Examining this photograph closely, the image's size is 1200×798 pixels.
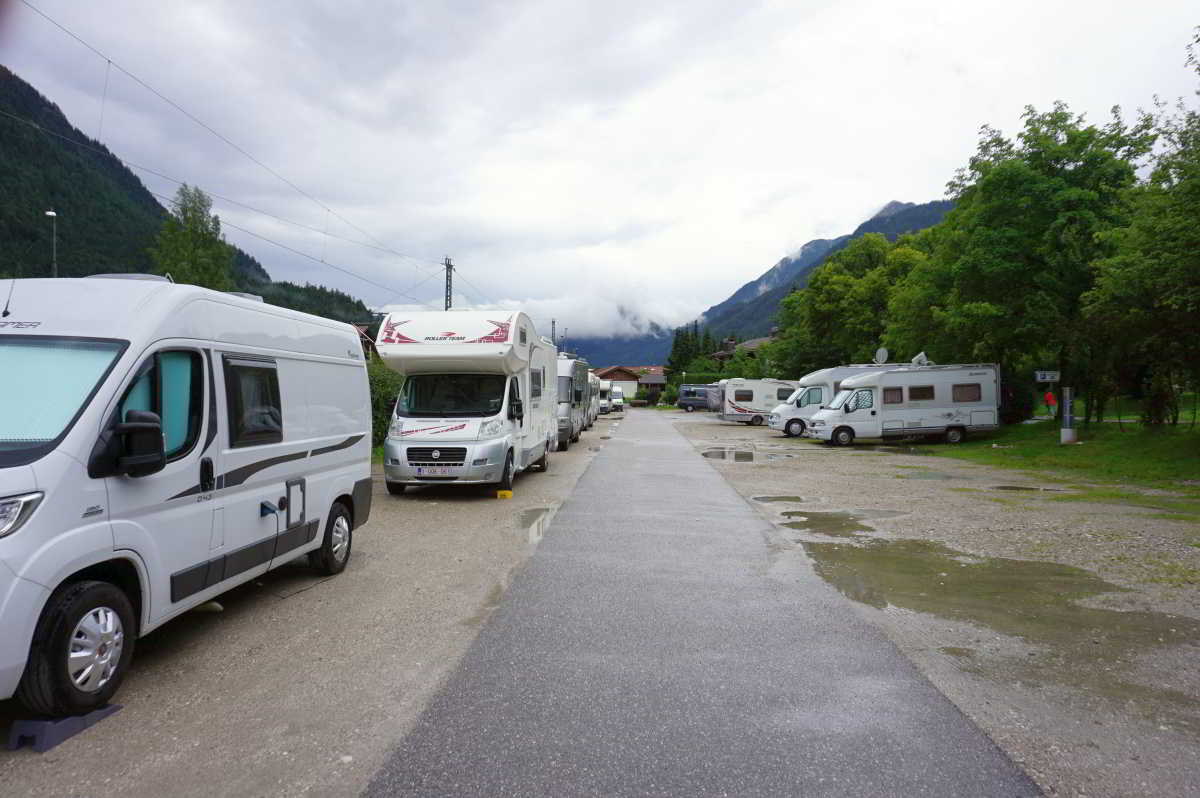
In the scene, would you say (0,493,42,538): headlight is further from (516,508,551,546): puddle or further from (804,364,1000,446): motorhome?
(804,364,1000,446): motorhome

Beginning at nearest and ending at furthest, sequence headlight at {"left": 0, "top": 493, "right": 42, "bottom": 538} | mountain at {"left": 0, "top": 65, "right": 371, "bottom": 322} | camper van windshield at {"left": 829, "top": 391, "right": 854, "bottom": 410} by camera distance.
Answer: headlight at {"left": 0, "top": 493, "right": 42, "bottom": 538} → camper van windshield at {"left": 829, "top": 391, "right": 854, "bottom": 410} → mountain at {"left": 0, "top": 65, "right": 371, "bottom": 322}

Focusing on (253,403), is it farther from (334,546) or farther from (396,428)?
(396,428)

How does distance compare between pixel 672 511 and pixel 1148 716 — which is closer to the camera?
pixel 1148 716

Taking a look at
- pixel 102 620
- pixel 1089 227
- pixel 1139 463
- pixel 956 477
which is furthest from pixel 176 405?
pixel 1089 227

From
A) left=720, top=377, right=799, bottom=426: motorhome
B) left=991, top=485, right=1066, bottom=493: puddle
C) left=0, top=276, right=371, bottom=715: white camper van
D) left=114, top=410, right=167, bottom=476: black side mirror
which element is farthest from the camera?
left=720, top=377, right=799, bottom=426: motorhome

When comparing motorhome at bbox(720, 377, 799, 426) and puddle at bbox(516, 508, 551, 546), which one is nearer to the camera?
puddle at bbox(516, 508, 551, 546)

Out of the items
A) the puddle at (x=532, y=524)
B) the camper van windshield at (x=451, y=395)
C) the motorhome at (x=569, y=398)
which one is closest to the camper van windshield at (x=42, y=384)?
the puddle at (x=532, y=524)

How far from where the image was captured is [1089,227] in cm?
2228

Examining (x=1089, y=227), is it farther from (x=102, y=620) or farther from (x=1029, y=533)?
(x=102, y=620)

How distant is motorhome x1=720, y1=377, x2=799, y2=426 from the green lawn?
55.5ft

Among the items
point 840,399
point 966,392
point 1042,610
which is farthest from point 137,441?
point 966,392

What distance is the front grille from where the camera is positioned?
11945 millimetres

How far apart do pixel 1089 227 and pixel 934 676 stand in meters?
22.7

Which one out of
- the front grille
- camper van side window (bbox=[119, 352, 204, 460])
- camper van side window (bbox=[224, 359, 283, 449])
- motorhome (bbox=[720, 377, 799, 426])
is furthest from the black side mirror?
motorhome (bbox=[720, 377, 799, 426])
